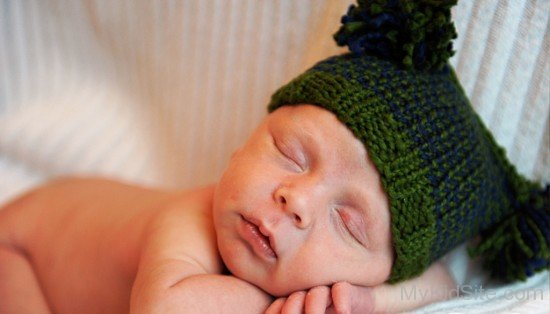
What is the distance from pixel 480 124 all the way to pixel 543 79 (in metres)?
0.20

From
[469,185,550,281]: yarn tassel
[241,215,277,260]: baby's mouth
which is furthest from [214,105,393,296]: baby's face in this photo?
[469,185,550,281]: yarn tassel

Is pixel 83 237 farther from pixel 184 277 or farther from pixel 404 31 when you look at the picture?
pixel 404 31

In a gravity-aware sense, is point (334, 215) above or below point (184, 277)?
above

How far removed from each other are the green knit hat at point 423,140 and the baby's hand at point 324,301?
0.11 meters

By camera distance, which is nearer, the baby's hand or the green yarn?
the baby's hand

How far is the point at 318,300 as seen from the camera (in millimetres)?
1101

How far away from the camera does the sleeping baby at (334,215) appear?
3.69 feet

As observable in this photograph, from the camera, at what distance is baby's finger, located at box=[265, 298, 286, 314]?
3.69 ft

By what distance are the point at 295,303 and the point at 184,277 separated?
21 cm

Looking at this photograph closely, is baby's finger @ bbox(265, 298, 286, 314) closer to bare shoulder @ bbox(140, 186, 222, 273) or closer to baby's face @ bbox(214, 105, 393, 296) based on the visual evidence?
baby's face @ bbox(214, 105, 393, 296)

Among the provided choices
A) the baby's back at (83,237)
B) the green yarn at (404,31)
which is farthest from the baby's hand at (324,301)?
the green yarn at (404,31)

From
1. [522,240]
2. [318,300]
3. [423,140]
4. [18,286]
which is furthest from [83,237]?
[522,240]

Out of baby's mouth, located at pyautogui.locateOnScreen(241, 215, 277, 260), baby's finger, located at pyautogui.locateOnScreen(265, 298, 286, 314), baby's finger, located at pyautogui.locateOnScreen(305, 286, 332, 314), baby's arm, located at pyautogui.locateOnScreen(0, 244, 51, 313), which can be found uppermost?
baby's mouth, located at pyautogui.locateOnScreen(241, 215, 277, 260)

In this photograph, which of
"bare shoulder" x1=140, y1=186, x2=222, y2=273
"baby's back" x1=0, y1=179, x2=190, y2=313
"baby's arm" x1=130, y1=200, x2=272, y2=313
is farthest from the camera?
"baby's back" x1=0, y1=179, x2=190, y2=313
